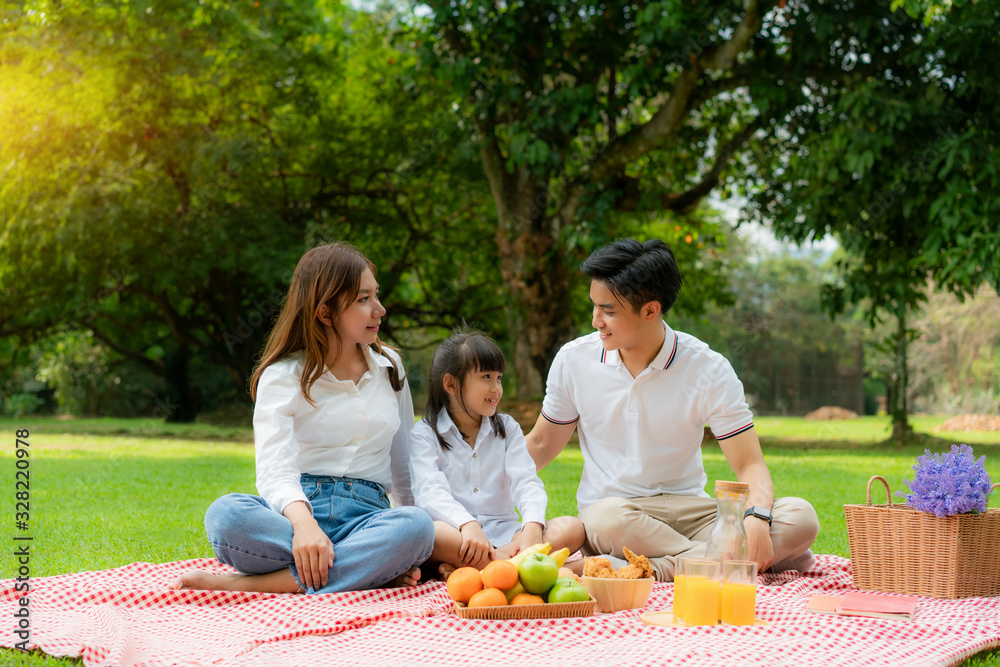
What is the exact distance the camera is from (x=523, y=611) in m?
2.66

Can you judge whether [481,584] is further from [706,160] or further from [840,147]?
[706,160]

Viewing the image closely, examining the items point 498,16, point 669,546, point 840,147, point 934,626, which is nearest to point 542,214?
point 498,16

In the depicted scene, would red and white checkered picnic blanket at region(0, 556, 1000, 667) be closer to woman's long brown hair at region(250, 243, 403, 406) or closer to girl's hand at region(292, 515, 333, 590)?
girl's hand at region(292, 515, 333, 590)

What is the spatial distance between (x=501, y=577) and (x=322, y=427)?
0.94m

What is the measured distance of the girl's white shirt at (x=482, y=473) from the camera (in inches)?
132

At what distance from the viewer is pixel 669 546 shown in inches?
130

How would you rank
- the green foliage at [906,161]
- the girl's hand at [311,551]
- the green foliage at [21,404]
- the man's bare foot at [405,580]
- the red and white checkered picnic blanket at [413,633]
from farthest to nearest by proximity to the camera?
the green foliage at [21,404]
the green foliage at [906,161]
the man's bare foot at [405,580]
the girl's hand at [311,551]
the red and white checkered picnic blanket at [413,633]

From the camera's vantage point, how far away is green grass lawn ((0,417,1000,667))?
412 cm

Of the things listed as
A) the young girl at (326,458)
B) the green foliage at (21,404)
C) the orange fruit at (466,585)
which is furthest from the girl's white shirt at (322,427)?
the green foliage at (21,404)

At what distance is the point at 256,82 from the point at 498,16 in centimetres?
479

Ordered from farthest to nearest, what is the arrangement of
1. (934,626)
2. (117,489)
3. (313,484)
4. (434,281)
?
1. (434,281)
2. (117,489)
3. (313,484)
4. (934,626)

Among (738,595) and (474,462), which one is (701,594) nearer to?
(738,595)

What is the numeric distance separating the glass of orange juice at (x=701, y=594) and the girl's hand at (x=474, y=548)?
0.81 metres

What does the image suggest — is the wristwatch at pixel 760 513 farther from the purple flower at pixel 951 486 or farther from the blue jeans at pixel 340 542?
the blue jeans at pixel 340 542
